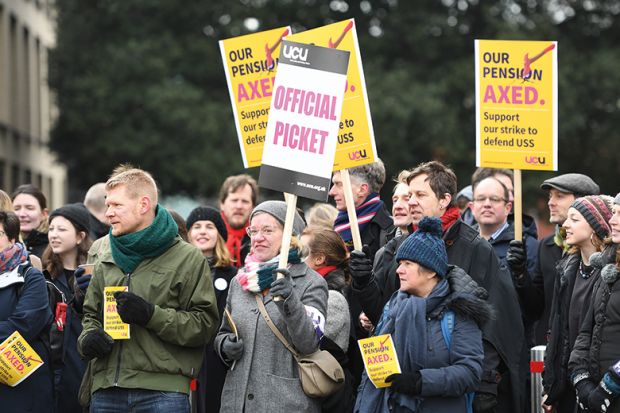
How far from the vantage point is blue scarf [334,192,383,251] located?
28.0 feet

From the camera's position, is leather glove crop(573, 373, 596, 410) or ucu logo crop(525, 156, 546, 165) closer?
leather glove crop(573, 373, 596, 410)

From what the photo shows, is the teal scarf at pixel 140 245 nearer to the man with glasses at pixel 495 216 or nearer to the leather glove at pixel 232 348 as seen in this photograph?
the leather glove at pixel 232 348

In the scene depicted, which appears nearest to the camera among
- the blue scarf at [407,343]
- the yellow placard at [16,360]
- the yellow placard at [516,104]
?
the blue scarf at [407,343]

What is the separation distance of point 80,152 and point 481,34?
32.9ft

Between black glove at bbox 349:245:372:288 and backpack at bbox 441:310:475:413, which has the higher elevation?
black glove at bbox 349:245:372:288

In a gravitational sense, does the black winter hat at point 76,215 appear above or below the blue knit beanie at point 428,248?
above

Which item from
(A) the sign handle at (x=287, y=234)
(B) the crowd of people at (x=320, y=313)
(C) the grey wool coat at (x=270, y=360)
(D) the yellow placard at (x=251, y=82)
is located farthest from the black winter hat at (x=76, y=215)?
(A) the sign handle at (x=287, y=234)

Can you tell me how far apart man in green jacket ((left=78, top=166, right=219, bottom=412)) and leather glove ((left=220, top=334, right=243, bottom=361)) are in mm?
117

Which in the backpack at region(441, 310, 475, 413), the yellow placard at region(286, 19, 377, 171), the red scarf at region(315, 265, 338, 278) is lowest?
the backpack at region(441, 310, 475, 413)

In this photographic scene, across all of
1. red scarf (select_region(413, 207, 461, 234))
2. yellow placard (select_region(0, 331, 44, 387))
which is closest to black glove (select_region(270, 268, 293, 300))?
red scarf (select_region(413, 207, 461, 234))

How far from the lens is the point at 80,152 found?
2830cm

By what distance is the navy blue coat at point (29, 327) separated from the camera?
7293 millimetres

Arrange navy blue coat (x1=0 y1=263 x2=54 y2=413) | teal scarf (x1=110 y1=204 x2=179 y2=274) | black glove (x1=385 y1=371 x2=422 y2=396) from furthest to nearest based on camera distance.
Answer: navy blue coat (x1=0 y1=263 x2=54 y2=413) → teal scarf (x1=110 y1=204 x2=179 y2=274) → black glove (x1=385 y1=371 x2=422 y2=396)

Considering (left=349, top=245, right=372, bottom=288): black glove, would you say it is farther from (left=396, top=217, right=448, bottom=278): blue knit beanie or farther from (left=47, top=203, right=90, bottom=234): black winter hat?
(left=47, top=203, right=90, bottom=234): black winter hat
